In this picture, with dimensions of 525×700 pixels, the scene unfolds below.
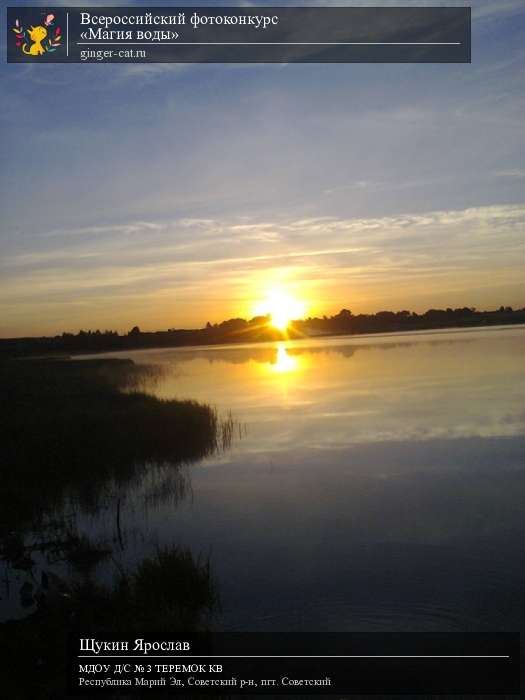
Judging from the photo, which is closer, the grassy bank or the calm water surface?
the calm water surface

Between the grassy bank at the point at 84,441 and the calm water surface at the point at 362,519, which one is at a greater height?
the grassy bank at the point at 84,441

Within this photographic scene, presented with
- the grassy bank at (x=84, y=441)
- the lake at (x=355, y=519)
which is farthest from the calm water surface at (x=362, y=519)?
the grassy bank at (x=84, y=441)

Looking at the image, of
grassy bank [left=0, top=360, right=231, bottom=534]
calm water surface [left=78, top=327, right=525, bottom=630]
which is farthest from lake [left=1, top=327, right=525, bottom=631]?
grassy bank [left=0, top=360, right=231, bottom=534]

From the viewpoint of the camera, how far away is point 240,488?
18.4 m

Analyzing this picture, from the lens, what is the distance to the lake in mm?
10289

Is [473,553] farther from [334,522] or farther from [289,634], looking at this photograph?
[289,634]

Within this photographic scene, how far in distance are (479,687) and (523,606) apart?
2504 mm

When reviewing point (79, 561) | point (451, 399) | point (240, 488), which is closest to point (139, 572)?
point (79, 561)

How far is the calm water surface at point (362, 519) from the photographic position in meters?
10.3

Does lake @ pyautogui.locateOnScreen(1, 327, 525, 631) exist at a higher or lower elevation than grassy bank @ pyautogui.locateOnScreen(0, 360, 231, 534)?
lower

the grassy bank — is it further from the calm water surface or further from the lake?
the calm water surface

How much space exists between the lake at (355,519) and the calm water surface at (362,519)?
0.13ft

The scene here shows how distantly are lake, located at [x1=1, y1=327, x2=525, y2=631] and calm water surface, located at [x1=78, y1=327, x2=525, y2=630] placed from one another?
4 cm

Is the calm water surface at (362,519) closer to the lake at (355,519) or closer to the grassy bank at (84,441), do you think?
the lake at (355,519)
